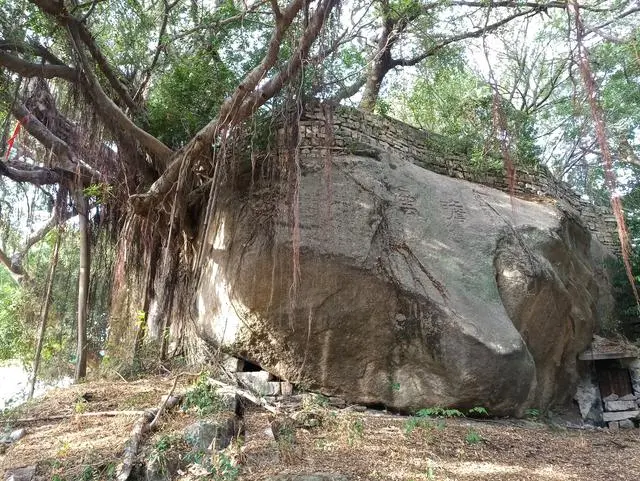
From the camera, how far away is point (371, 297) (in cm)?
519

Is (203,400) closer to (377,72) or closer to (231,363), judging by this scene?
(231,363)

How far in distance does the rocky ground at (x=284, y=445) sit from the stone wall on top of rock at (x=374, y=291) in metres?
0.40

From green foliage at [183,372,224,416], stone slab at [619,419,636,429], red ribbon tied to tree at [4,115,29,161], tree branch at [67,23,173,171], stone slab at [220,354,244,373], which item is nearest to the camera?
green foliage at [183,372,224,416]

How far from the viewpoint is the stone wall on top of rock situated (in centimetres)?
508

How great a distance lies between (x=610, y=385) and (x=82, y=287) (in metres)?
7.20

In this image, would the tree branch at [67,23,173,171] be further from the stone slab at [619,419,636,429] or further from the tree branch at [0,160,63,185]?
the stone slab at [619,419,636,429]

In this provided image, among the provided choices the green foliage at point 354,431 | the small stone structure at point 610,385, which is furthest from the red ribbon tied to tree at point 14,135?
the small stone structure at point 610,385

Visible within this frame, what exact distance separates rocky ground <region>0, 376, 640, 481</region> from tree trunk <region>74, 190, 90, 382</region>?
104cm

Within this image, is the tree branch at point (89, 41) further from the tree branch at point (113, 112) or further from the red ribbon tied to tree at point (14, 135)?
the red ribbon tied to tree at point (14, 135)

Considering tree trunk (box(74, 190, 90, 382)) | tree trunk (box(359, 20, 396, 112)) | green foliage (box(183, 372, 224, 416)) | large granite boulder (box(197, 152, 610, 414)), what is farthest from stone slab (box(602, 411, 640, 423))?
tree trunk (box(74, 190, 90, 382))

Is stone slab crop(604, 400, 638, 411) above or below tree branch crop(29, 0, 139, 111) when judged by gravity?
below

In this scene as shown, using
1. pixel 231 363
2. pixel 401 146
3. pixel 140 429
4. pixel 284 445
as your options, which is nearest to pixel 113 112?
pixel 231 363

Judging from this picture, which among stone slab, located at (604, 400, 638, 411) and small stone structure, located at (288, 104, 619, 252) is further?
stone slab, located at (604, 400, 638, 411)

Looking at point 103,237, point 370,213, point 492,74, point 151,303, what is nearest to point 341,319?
point 370,213
